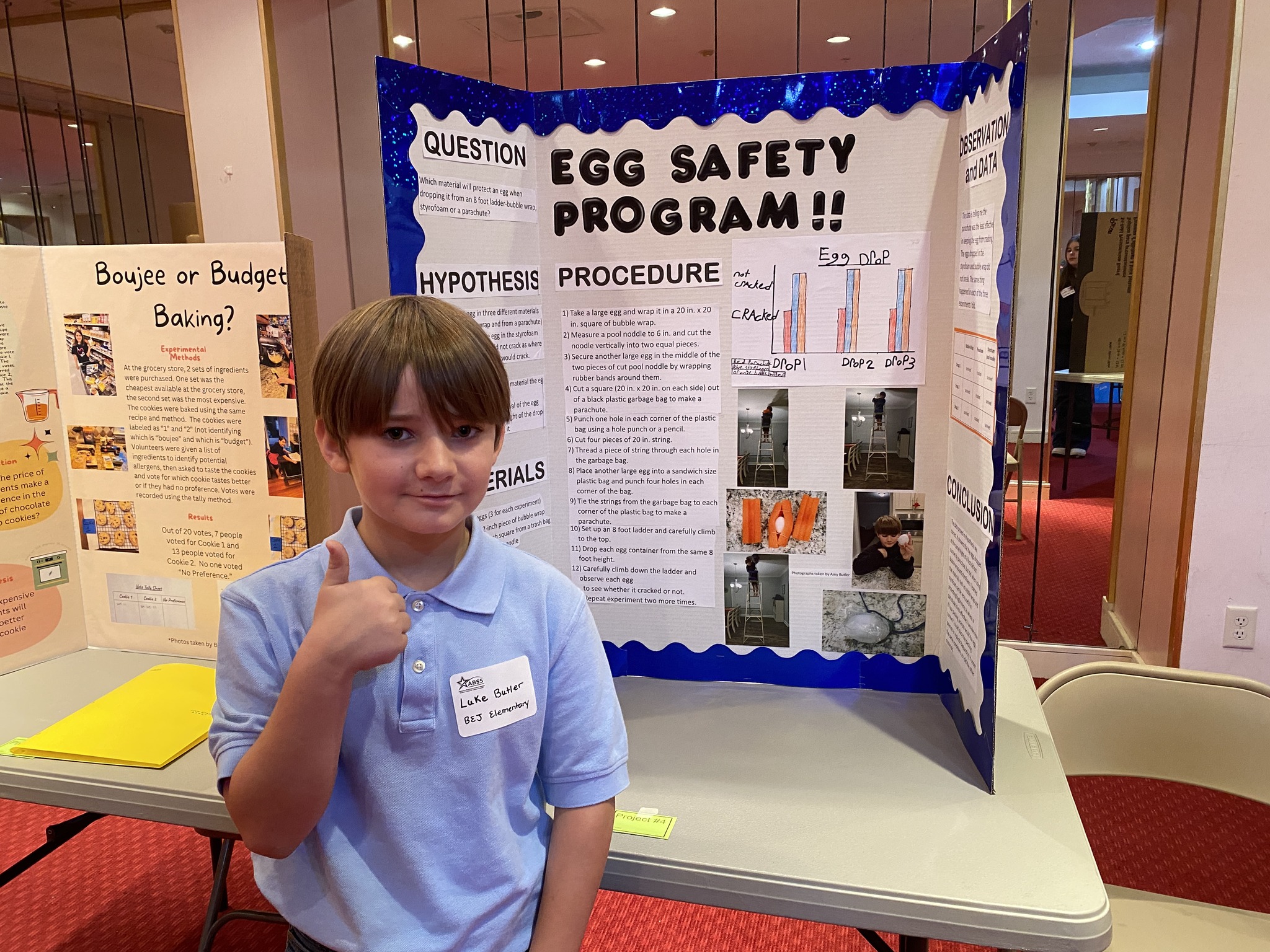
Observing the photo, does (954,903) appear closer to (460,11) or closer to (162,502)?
(162,502)

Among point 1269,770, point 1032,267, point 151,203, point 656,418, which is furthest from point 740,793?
point 1032,267

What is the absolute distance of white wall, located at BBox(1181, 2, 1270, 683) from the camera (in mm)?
2439

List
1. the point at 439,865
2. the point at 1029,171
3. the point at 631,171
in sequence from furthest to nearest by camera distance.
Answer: the point at 1029,171 < the point at 631,171 < the point at 439,865

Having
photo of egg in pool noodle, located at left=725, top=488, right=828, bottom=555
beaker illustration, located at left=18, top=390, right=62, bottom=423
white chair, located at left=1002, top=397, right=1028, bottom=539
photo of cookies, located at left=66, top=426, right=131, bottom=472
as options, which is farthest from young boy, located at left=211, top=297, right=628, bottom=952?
white chair, located at left=1002, top=397, right=1028, bottom=539

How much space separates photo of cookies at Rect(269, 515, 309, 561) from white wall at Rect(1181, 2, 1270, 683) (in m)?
2.62

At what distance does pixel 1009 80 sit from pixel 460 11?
5088 millimetres

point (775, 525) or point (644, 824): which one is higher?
point (775, 525)

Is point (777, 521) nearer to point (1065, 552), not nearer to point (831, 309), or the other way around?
point (831, 309)

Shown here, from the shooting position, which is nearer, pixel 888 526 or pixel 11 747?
pixel 11 747

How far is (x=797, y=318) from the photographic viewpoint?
1.41m

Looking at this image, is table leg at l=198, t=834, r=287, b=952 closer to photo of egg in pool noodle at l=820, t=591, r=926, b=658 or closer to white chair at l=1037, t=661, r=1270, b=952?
photo of egg in pool noodle at l=820, t=591, r=926, b=658

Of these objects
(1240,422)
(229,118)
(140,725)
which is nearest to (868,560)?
(140,725)

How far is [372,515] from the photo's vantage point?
2.94 ft

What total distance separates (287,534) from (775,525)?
2.87 feet
